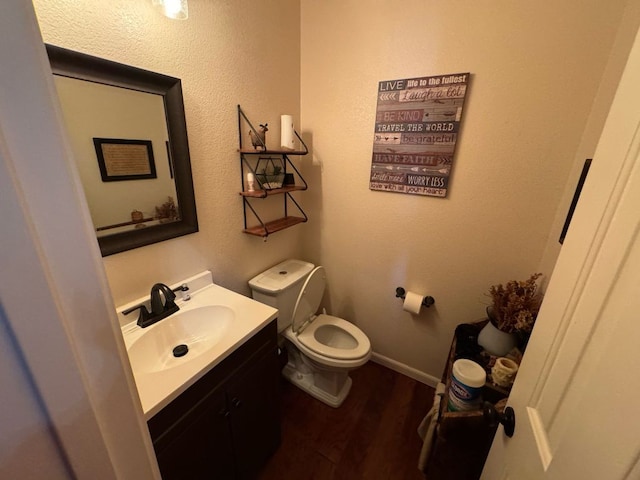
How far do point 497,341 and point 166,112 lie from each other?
1796 mm

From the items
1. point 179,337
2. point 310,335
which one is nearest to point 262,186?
point 179,337

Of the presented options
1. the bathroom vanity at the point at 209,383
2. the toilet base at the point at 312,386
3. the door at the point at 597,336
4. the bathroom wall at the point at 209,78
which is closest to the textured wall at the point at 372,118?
the bathroom wall at the point at 209,78

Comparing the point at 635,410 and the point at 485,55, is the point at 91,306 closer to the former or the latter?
the point at 635,410

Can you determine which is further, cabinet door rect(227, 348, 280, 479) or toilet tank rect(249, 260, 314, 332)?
toilet tank rect(249, 260, 314, 332)

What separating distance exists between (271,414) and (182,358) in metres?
0.53

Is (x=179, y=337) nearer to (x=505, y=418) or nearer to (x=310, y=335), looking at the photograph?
(x=310, y=335)

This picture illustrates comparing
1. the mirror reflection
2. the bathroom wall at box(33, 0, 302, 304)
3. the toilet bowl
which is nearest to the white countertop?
the bathroom wall at box(33, 0, 302, 304)

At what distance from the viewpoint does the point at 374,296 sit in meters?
1.86

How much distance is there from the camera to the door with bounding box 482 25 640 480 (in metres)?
0.37

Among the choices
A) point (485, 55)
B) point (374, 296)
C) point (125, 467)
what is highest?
point (485, 55)

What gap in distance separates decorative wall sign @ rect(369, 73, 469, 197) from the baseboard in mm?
1252

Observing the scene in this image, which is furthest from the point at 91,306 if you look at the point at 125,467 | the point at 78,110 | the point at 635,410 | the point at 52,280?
the point at 78,110

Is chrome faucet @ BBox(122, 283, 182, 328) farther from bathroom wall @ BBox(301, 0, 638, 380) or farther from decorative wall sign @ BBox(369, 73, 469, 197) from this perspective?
decorative wall sign @ BBox(369, 73, 469, 197)

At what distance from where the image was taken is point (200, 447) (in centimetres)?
92
